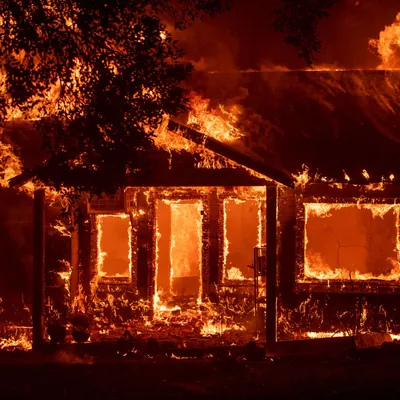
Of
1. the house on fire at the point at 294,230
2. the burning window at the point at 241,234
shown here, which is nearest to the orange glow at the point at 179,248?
the house on fire at the point at 294,230

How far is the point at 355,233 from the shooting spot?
12.7m

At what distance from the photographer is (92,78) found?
9117 mm

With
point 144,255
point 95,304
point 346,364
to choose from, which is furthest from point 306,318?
point 95,304

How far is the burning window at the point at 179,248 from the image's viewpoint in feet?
52.9

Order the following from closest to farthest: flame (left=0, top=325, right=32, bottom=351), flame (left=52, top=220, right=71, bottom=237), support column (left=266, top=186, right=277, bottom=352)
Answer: support column (left=266, top=186, right=277, bottom=352) < flame (left=0, top=325, right=32, bottom=351) < flame (left=52, top=220, right=71, bottom=237)

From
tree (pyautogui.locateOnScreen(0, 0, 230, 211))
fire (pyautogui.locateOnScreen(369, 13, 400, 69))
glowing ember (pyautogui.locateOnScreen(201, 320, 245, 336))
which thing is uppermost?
fire (pyautogui.locateOnScreen(369, 13, 400, 69))

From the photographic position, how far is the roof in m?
12.6

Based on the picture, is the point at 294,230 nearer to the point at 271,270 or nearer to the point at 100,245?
the point at 271,270

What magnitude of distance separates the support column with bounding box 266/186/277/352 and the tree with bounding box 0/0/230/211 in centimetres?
281

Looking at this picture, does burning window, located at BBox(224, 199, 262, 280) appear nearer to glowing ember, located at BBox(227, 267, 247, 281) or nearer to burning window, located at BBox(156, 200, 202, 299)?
glowing ember, located at BBox(227, 267, 247, 281)

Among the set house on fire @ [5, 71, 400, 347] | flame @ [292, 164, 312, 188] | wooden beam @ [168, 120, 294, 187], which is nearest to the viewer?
wooden beam @ [168, 120, 294, 187]

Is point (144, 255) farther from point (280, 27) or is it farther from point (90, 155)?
point (280, 27)

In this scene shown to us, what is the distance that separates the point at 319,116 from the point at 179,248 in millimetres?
5672

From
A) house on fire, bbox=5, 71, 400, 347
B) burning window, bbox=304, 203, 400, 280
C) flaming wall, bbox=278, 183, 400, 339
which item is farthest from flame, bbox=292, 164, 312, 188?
burning window, bbox=304, 203, 400, 280
